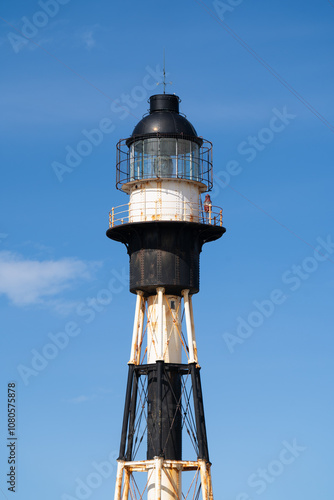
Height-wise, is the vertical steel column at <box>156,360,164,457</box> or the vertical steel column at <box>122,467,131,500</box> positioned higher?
the vertical steel column at <box>156,360,164,457</box>

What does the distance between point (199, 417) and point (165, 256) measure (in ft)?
30.2

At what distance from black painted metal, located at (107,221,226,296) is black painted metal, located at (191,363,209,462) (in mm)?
4976

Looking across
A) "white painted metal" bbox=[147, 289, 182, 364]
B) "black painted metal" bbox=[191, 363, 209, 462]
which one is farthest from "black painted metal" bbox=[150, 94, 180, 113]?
"black painted metal" bbox=[191, 363, 209, 462]

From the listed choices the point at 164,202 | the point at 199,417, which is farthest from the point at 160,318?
the point at 164,202

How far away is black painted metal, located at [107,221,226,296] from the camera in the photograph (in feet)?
246

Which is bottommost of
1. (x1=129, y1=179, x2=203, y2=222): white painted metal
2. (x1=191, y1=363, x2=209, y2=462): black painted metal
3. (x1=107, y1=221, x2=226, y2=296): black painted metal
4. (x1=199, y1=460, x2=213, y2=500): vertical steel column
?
(x1=199, y1=460, x2=213, y2=500): vertical steel column

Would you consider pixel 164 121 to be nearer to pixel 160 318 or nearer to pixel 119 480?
pixel 160 318

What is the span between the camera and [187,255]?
7562 cm

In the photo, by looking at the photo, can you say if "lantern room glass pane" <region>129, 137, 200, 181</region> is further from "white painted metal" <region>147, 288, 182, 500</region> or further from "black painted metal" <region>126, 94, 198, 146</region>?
"white painted metal" <region>147, 288, 182, 500</region>

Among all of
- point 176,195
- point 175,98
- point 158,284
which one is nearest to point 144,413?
point 158,284

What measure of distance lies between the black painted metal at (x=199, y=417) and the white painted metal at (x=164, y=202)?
28.7ft

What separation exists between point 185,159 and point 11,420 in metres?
17.8

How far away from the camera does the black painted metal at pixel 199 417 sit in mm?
73125

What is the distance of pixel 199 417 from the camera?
73.4m
